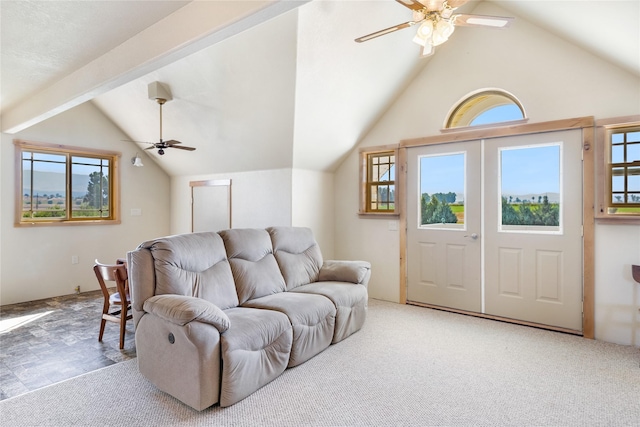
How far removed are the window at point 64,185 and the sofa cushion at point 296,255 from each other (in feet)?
11.4

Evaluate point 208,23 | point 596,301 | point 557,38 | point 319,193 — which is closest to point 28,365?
point 208,23

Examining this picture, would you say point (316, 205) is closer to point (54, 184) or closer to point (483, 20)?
point (483, 20)

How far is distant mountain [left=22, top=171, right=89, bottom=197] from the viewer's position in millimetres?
4992

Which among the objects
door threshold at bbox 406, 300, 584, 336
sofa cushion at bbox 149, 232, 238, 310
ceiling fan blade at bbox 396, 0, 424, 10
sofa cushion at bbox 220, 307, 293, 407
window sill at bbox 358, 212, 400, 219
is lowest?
door threshold at bbox 406, 300, 584, 336

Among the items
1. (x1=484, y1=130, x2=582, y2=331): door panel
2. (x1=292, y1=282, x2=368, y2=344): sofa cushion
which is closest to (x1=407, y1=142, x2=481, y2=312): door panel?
(x1=484, y1=130, x2=582, y2=331): door panel

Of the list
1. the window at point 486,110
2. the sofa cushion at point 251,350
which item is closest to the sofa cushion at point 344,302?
the sofa cushion at point 251,350

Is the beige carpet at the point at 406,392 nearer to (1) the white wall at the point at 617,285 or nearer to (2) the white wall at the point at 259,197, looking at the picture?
(1) the white wall at the point at 617,285

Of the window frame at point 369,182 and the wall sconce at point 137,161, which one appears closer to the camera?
the window frame at point 369,182

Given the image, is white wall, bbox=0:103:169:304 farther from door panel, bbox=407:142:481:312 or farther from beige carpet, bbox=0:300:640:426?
door panel, bbox=407:142:481:312

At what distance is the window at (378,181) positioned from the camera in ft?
16.0

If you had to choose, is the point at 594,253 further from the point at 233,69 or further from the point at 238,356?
the point at 233,69

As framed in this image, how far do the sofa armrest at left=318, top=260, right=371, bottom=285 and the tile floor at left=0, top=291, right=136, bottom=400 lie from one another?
6.41 feet

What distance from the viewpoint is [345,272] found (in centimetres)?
379

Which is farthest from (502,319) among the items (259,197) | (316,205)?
(259,197)
